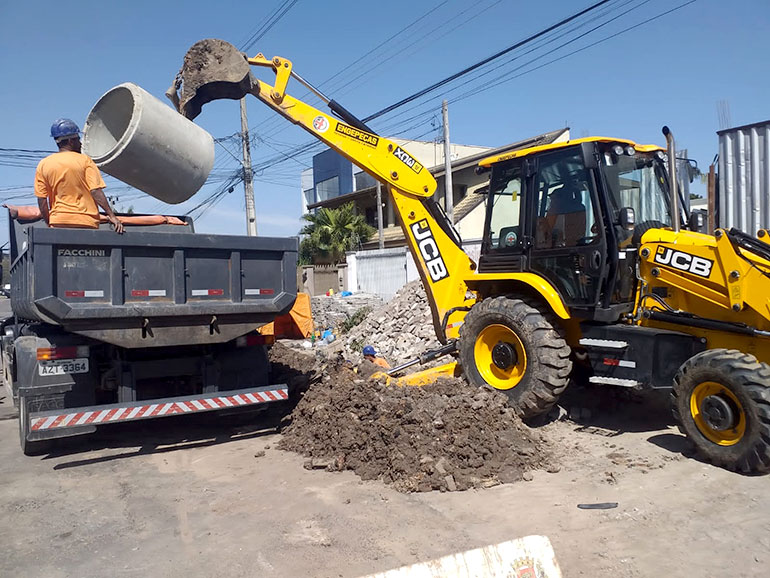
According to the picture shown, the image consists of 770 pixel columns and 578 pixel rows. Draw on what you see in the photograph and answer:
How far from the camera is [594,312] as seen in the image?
6098 millimetres

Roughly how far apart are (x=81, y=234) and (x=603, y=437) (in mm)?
5390

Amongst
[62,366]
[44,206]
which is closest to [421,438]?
[62,366]

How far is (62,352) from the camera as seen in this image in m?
5.89

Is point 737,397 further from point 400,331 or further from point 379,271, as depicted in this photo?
point 379,271

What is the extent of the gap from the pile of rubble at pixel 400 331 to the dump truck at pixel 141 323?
Answer: 14.2ft

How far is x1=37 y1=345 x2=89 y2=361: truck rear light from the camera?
5816 millimetres

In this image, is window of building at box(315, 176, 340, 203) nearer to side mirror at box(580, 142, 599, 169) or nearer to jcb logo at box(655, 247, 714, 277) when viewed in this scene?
side mirror at box(580, 142, 599, 169)

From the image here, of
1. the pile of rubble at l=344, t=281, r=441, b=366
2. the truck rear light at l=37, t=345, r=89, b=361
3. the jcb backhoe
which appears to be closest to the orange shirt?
the truck rear light at l=37, t=345, r=89, b=361

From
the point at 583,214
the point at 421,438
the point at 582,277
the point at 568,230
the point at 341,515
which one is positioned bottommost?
the point at 341,515

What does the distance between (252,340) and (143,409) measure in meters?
1.40

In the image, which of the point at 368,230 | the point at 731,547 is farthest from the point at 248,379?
the point at 368,230

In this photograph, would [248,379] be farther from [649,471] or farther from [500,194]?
[649,471]

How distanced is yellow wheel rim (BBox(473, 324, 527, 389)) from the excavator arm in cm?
73

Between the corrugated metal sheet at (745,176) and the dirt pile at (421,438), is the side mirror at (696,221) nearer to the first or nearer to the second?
the dirt pile at (421,438)
